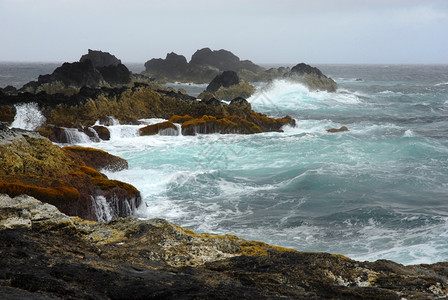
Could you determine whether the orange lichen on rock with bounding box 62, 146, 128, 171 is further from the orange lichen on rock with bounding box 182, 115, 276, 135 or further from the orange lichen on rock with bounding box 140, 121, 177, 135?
the orange lichen on rock with bounding box 182, 115, 276, 135

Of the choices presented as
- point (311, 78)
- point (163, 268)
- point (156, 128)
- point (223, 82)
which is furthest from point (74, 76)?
point (163, 268)

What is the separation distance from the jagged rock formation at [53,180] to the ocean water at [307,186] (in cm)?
125

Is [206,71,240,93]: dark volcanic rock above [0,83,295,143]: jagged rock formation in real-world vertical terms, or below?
above

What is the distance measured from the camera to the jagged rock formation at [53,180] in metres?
8.12

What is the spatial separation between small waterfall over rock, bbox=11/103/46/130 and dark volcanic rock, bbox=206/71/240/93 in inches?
1068

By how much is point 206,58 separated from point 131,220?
119930 mm

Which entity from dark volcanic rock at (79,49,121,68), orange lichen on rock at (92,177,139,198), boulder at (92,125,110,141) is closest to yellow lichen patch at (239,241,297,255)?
orange lichen on rock at (92,177,139,198)

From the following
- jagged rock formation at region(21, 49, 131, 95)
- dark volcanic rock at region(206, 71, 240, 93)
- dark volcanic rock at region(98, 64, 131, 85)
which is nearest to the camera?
jagged rock formation at region(21, 49, 131, 95)

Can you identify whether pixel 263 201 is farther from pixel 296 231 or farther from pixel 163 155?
pixel 163 155

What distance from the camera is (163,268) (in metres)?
4.75

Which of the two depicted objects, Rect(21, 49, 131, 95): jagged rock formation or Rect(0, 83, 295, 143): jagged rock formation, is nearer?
Rect(0, 83, 295, 143): jagged rock formation

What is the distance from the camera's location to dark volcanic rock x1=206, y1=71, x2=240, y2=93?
50531mm

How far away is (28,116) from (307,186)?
1944cm

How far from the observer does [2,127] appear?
9.95 meters
